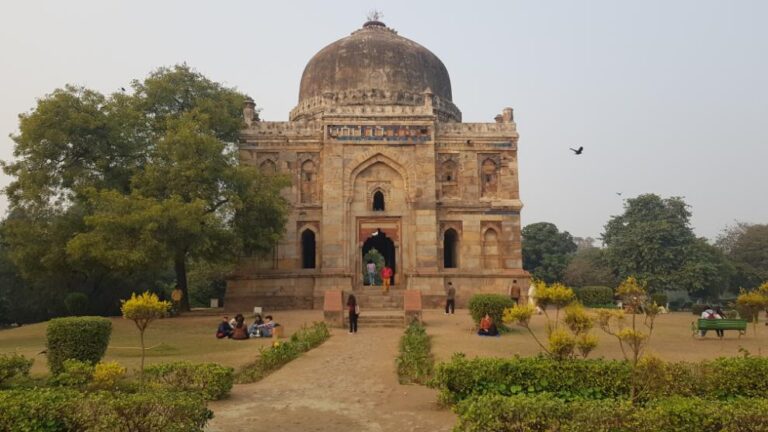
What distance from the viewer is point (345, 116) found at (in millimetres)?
25531

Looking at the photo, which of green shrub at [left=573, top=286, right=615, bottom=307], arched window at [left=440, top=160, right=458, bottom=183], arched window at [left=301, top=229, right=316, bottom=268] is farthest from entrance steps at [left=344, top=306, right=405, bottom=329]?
green shrub at [left=573, top=286, right=615, bottom=307]

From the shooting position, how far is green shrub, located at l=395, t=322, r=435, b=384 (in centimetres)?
1002

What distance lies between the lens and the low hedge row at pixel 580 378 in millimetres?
7805

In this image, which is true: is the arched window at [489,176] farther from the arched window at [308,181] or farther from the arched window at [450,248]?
the arched window at [308,181]

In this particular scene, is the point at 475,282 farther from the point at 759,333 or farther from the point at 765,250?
the point at 765,250

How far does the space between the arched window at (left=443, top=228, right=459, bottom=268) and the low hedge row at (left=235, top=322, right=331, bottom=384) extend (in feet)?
37.6

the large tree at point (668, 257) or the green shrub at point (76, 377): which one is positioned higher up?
the large tree at point (668, 257)

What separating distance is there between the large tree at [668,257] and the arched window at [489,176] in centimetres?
1278

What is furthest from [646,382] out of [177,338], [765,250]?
[765,250]

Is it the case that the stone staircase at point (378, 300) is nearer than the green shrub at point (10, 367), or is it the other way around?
the green shrub at point (10, 367)

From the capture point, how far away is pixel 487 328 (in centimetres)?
1525

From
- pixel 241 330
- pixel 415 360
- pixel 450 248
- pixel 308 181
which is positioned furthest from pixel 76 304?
pixel 415 360

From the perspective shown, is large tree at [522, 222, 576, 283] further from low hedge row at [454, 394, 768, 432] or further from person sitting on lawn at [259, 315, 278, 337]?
low hedge row at [454, 394, 768, 432]

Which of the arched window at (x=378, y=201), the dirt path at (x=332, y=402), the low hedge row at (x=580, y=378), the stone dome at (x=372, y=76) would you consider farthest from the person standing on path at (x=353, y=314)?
the stone dome at (x=372, y=76)
